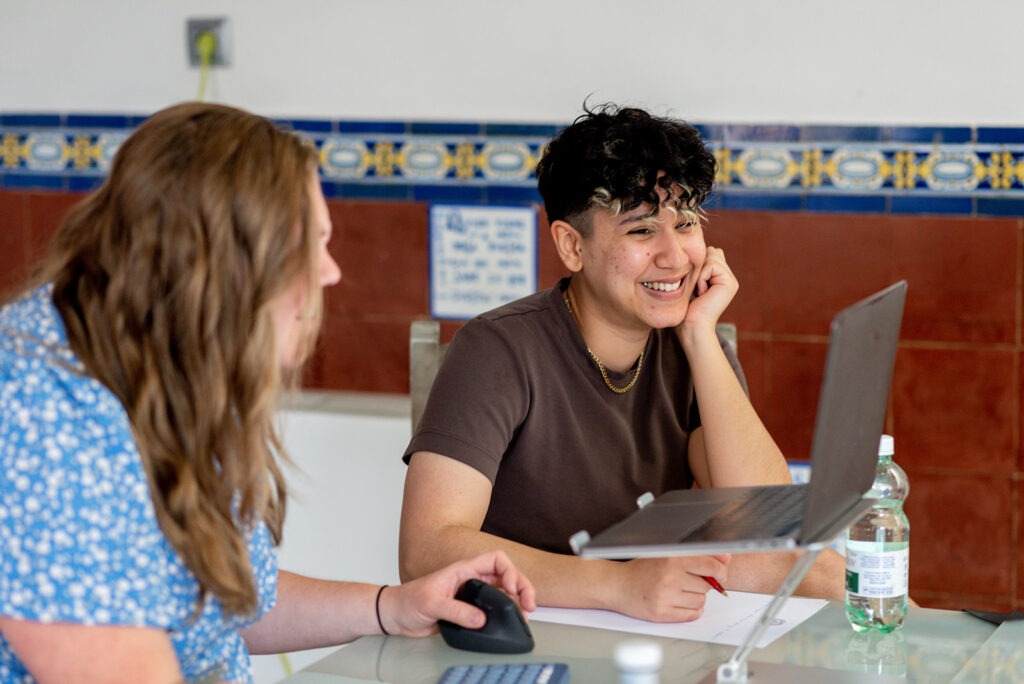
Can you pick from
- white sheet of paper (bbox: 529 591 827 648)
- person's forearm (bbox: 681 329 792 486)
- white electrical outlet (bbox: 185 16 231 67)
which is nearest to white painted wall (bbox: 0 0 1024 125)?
white electrical outlet (bbox: 185 16 231 67)

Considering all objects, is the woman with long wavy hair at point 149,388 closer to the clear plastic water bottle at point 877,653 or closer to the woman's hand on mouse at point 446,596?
the woman's hand on mouse at point 446,596

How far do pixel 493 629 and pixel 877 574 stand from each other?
45 cm

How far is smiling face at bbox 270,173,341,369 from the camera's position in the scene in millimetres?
1097

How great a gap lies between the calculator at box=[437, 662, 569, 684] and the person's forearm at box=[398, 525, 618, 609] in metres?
0.23

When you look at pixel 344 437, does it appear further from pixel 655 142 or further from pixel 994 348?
pixel 994 348

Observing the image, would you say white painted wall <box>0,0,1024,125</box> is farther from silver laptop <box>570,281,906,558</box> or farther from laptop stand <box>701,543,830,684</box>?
laptop stand <box>701,543,830,684</box>

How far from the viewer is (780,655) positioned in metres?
1.32

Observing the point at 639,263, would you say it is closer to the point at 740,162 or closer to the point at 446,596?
the point at 446,596

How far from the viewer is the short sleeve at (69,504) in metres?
0.98

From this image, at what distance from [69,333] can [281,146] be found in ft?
0.84

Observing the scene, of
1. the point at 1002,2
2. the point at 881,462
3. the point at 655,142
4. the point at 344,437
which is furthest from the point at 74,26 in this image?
the point at 881,462

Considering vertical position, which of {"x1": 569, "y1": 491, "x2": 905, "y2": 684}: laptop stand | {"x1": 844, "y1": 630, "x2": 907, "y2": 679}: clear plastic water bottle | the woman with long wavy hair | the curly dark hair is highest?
the curly dark hair

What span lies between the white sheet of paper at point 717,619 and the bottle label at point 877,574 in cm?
11

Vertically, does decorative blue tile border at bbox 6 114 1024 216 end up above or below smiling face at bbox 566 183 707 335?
above
